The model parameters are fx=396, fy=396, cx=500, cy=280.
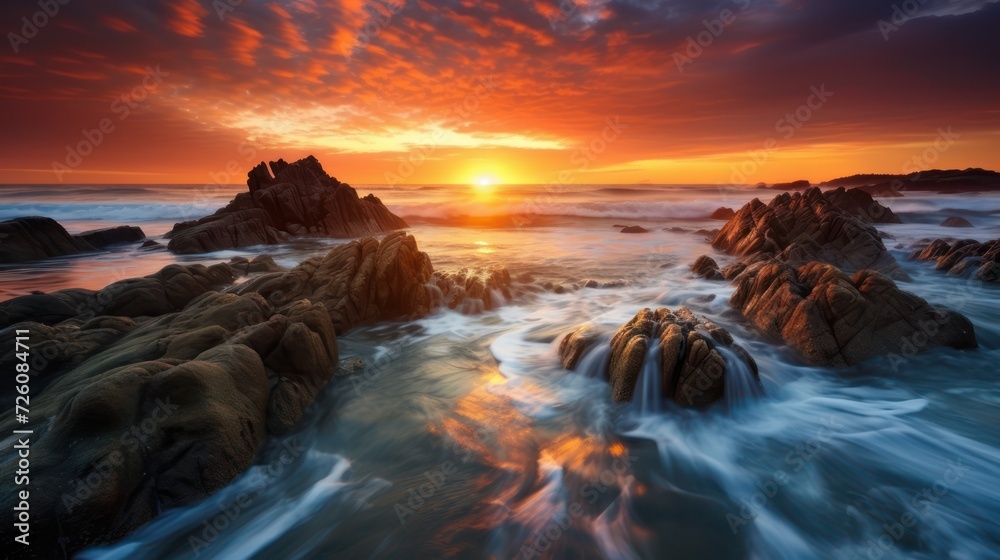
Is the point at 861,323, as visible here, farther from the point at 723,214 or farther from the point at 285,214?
the point at 723,214

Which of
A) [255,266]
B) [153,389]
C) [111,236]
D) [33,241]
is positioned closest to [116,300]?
[255,266]

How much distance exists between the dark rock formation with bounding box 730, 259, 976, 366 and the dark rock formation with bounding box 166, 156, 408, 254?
1119 inches

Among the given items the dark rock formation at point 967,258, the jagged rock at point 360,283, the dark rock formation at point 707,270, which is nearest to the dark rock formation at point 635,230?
the dark rock formation at point 967,258

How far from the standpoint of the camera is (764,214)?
65.4ft

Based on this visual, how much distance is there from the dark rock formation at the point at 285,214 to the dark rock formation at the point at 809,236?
27.8 m

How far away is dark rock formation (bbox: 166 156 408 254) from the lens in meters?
24.8

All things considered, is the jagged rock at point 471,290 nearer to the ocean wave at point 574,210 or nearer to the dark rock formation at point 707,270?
the dark rock formation at point 707,270

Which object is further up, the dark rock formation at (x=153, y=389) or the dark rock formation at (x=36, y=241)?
the dark rock formation at (x=36, y=241)

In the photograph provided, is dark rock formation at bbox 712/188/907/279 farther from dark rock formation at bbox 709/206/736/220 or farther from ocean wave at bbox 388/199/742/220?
ocean wave at bbox 388/199/742/220

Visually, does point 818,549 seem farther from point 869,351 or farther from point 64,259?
point 64,259

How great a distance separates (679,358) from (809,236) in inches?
573

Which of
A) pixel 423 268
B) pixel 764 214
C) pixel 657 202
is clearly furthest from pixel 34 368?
pixel 657 202

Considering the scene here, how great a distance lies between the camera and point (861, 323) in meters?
8.48

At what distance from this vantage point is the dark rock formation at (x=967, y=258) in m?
13.9
